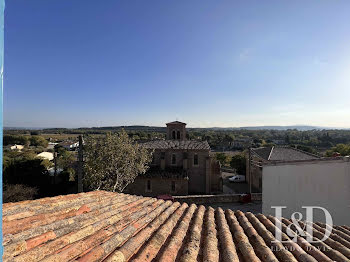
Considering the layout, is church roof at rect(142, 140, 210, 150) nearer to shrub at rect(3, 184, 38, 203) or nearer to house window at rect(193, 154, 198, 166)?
house window at rect(193, 154, 198, 166)

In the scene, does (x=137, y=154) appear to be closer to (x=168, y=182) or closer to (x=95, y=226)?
(x=168, y=182)

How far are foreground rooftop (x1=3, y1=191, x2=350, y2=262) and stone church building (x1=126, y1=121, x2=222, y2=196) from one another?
19102 millimetres

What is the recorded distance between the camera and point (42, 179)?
22297mm

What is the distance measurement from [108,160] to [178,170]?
10629mm

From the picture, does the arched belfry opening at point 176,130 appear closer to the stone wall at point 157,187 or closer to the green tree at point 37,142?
the stone wall at point 157,187

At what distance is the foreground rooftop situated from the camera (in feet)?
8.76

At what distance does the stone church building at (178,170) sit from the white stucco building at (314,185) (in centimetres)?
1327

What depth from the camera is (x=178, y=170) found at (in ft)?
84.6

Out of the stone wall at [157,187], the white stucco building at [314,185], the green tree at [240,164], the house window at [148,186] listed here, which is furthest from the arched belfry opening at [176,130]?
the white stucco building at [314,185]

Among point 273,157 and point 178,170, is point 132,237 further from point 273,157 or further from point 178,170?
point 273,157

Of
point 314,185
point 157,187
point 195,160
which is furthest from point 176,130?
point 314,185

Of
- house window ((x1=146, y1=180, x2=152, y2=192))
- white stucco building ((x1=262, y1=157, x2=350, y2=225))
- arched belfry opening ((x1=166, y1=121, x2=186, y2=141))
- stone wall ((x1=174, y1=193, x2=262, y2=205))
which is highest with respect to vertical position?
arched belfry opening ((x1=166, y1=121, x2=186, y2=141))

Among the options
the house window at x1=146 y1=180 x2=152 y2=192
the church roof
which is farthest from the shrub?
the church roof

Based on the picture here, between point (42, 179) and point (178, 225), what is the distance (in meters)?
23.3
